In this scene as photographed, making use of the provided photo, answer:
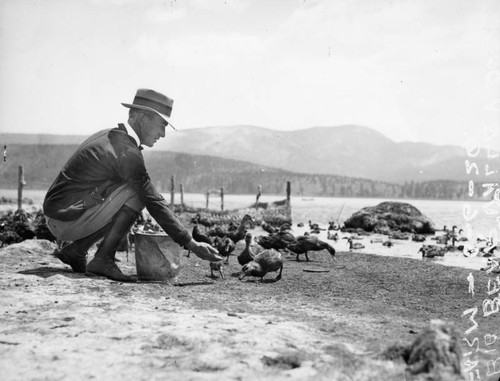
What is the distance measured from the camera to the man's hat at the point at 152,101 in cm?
639

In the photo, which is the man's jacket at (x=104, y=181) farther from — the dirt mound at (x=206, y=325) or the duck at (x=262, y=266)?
the duck at (x=262, y=266)

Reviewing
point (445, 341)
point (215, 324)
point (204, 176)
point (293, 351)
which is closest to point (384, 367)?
point (445, 341)

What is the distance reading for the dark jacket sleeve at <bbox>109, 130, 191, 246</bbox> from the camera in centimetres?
613

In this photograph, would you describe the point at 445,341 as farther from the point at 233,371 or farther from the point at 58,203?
the point at 58,203

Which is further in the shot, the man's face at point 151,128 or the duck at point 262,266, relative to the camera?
the duck at point 262,266

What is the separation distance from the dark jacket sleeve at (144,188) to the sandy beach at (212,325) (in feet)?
2.39

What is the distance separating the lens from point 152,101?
21.0 feet

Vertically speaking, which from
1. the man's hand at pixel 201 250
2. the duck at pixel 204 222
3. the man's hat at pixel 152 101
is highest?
the man's hat at pixel 152 101

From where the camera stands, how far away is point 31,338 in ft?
12.7

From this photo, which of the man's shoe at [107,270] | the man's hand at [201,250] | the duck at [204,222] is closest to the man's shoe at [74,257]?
the man's shoe at [107,270]

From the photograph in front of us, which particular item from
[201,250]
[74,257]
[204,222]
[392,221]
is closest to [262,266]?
[201,250]

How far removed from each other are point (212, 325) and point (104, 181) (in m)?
2.96

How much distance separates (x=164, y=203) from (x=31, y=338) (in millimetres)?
2649

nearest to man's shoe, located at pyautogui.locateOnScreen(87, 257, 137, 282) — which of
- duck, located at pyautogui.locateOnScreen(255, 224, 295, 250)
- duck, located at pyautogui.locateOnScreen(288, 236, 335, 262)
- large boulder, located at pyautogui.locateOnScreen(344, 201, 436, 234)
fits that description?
duck, located at pyautogui.locateOnScreen(288, 236, 335, 262)
